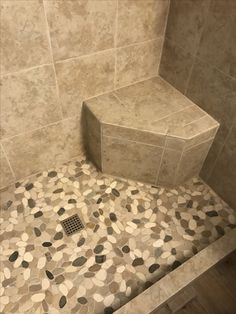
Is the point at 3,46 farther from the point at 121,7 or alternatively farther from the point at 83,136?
the point at 83,136

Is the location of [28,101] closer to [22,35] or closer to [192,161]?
[22,35]

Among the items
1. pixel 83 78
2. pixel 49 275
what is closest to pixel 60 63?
pixel 83 78

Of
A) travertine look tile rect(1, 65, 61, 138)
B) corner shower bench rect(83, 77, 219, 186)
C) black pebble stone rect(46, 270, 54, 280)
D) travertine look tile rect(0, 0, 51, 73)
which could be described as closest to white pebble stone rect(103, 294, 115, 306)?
black pebble stone rect(46, 270, 54, 280)

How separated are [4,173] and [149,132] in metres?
0.81

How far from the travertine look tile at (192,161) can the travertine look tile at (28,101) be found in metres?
0.69

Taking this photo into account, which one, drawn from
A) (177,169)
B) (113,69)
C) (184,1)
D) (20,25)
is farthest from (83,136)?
(184,1)

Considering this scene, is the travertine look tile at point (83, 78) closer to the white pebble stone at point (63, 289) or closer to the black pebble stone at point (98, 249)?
the black pebble stone at point (98, 249)

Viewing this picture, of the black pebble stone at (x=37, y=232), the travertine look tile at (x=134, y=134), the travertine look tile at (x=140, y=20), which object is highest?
the travertine look tile at (x=140, y=20)

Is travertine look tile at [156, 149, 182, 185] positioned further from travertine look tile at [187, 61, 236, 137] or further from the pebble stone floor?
travertine look tile at [187, 61, 236, 137]

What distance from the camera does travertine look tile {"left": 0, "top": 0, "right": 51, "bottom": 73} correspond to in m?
A: 0.96

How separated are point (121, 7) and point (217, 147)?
812 mm

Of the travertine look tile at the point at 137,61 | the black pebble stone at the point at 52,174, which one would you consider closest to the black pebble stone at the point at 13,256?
the black pebble stone at the point at 52,174

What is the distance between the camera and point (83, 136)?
5.08 ft

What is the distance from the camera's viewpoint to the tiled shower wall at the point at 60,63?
1.04m
